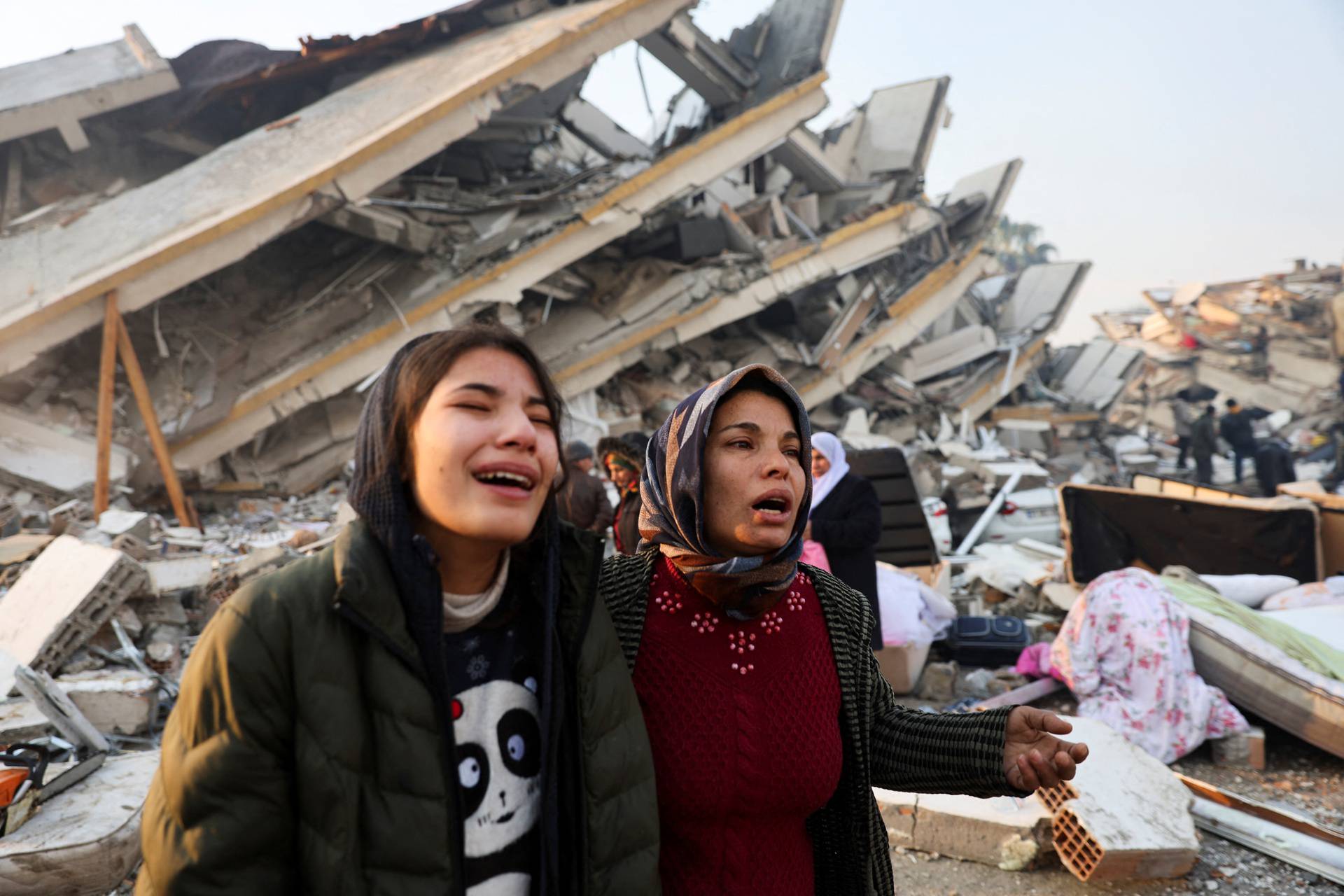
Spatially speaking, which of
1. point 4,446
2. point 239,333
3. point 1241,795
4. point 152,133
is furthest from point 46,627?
point 152,133

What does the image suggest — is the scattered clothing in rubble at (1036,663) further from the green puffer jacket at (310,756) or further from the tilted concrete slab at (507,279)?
the tilted concrete slab at (507,279)

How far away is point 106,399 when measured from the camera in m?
6.10

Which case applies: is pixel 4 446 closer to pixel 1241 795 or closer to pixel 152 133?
pixel 152 133

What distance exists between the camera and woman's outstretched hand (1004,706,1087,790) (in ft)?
3.90

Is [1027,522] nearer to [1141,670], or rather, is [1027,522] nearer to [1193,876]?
[1141,670]

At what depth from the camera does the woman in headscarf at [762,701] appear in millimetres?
1231

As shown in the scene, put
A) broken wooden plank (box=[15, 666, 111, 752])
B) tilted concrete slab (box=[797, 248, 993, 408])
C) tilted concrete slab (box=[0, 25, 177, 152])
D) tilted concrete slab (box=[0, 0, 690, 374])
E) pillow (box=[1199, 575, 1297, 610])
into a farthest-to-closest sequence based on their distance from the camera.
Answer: tilted concrete slab (box=[797, 248, 993, 408]) < tilted concrete slab (box=[0, 25, 177, 152]) < tilted concrete slab (box=[0, 0, 690, 374]) < pillow (box=[1199, 575, 1297, 610]) < broken wooden plank (box=[15, 666, 111, 752])

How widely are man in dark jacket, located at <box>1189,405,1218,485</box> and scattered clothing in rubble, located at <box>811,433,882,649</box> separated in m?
11.5

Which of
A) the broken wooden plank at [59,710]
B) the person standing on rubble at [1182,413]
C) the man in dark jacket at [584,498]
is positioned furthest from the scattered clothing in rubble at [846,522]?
the person standing on rubble at [1182,413]

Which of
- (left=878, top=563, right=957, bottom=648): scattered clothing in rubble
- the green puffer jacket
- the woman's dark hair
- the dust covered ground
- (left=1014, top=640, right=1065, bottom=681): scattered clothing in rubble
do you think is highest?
the woman's dark hair

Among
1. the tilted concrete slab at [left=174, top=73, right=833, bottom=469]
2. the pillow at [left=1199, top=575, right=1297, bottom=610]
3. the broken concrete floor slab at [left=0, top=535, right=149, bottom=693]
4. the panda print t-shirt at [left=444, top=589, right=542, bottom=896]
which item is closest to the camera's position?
the panda print t-shirt at [left=444, top=589, right=542, bottom=896]

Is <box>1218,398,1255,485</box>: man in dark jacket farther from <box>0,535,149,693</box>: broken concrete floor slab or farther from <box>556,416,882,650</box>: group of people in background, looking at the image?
<box>0,535,149,693</box>: broken concrete floor slab

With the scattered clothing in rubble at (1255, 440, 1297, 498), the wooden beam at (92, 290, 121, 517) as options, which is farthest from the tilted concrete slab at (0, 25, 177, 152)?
the scattered clothing in rubble at (1255, 440, 1297, 498)

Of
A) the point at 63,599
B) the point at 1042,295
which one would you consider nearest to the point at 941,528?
the point at 63,599
